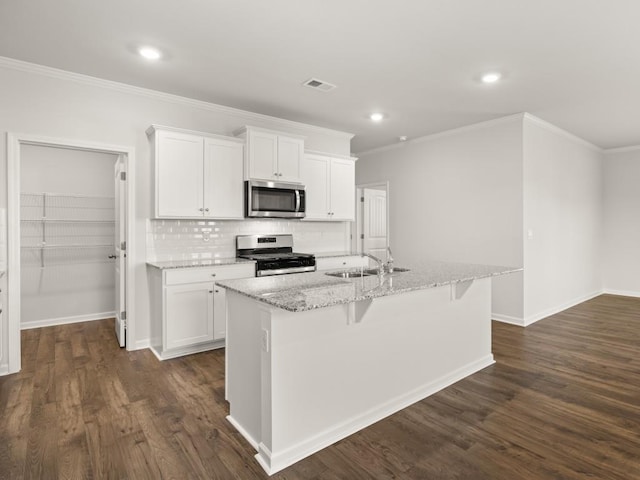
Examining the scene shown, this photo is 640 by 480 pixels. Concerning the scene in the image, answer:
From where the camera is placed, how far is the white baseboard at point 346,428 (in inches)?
77.4

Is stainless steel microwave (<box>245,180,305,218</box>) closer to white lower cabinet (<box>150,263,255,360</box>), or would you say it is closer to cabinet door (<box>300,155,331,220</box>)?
cabinet door (<box>300,155,331,220</box>)

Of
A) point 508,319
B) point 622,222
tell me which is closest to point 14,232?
point 508,319

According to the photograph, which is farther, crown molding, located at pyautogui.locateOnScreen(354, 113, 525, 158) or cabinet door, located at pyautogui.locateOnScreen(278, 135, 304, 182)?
crown molding, located at pyautogui.locateOnScreen(354, 113, 525, 158)

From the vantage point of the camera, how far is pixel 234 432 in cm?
228

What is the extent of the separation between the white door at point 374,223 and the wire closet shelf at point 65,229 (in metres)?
4.43

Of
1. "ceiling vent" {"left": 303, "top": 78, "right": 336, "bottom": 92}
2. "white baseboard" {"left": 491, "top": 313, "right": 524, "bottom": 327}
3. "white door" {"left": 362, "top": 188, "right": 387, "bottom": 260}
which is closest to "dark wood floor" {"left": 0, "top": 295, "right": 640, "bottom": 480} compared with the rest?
"white baseboard" {"left": 491, "top": 313, "right": 524, "bottom": 327}

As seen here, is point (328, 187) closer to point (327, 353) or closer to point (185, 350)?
point (185, 350)

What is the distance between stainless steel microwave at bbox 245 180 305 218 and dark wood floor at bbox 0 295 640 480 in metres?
1.58

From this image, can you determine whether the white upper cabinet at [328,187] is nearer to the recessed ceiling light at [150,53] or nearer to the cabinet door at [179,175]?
the cabinet door at [179,175]

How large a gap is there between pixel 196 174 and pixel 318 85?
1.50 metres

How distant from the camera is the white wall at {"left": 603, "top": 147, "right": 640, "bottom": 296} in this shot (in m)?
6.55

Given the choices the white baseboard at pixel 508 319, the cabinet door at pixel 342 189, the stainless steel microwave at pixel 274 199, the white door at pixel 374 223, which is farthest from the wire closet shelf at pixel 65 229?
the white baseboard at pixel 508 319

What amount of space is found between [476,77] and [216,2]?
2.38 meters

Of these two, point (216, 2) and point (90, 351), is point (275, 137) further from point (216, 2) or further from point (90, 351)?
point (90, 351)
